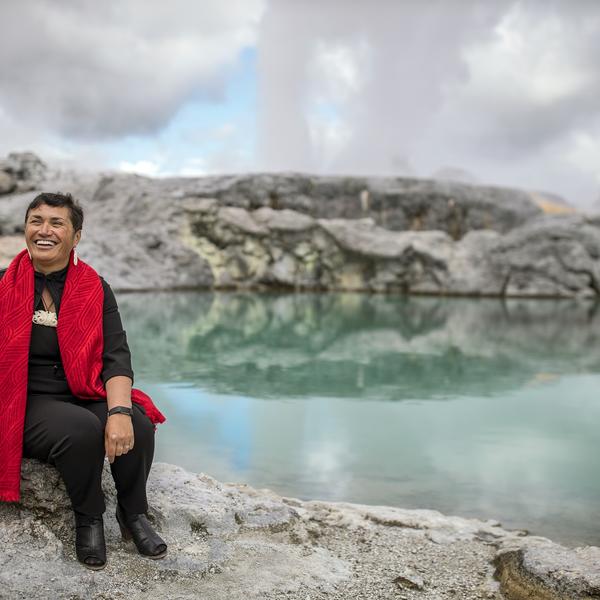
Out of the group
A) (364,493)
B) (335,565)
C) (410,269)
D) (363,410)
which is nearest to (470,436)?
(363,410)

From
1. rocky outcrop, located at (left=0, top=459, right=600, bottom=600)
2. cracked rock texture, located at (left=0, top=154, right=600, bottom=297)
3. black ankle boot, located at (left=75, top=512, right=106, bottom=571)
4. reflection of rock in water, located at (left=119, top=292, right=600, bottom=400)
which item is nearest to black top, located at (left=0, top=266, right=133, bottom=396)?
rocky outcrop, located at (left=0, top=459, right=600, bottom=600)

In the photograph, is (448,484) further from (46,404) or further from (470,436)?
(46,404)

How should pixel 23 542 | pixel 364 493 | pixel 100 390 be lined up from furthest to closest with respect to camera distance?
pixel 364 493
pixel 100 390
pixel 23 542

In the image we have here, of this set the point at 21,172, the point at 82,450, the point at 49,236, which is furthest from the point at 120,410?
the point at 21,172

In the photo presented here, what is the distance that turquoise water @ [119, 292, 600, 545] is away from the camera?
13.5 feet

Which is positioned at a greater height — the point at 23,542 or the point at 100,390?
the point at 100,390

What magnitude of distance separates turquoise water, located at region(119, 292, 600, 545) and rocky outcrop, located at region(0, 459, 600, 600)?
3.48 feet

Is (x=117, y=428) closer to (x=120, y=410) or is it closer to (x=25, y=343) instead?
(x=120, y=410)

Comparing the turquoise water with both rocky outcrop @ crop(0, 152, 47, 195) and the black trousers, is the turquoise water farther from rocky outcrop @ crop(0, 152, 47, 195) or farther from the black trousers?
rocky outcrop @ crop(0, 152, 47, 195)

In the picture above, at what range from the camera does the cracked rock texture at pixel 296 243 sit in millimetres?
21297

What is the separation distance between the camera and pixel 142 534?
232 cm

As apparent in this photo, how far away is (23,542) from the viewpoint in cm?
221

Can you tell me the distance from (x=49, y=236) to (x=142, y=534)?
1.08 metres

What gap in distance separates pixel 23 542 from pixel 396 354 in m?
7.77
